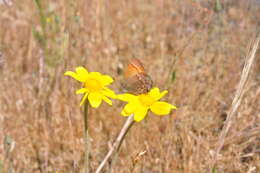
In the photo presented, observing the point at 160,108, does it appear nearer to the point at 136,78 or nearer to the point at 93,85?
the point at 136,78

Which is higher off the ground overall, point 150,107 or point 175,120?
point 150,107

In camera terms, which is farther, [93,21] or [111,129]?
[93,21]

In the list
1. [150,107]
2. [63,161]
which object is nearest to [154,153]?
[63,161]

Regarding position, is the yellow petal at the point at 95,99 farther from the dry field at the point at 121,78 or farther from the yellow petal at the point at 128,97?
the dry field at the point at 121,78

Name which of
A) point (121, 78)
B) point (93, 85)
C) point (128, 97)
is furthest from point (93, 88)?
point (121, 78)

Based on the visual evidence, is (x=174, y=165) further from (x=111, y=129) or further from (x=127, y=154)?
(x=111, y=129)

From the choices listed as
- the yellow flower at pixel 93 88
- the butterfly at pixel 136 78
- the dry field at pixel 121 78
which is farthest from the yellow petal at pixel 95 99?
the dry field at pixel 121 78
